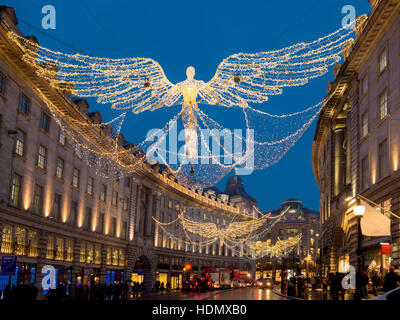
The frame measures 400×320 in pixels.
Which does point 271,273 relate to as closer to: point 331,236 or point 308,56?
point 331,236

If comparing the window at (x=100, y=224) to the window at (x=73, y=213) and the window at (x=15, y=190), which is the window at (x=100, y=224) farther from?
the window at (x=15, y=190)

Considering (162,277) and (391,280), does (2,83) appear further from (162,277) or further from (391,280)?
(162,277)

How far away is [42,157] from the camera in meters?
40.9

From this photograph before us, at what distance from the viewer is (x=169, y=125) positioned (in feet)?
79.0

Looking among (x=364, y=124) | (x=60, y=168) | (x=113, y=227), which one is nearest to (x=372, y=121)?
(x=364, y=124)

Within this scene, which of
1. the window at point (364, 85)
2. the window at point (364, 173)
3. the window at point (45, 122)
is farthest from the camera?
the window at point (45, 122)

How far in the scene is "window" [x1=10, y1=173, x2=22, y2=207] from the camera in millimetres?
35822

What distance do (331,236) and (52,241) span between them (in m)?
23.9

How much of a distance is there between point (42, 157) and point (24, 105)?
509cm

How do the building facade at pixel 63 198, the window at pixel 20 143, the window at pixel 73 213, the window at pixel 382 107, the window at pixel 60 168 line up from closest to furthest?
the window at pixel 382 107 < the building facade at pixel 63 198 < the window at pixel 20 143 < the window at pixel 60 168 < the window at pixel 73 213

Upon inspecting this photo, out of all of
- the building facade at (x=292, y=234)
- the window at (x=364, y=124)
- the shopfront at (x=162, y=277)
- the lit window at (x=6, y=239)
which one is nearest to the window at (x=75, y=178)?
the lit window at (x=6, y=239)

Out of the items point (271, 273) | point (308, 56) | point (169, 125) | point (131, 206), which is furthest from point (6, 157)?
point (271, 273)

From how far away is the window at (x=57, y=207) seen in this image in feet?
143

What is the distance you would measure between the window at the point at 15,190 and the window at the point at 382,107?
24308mm
